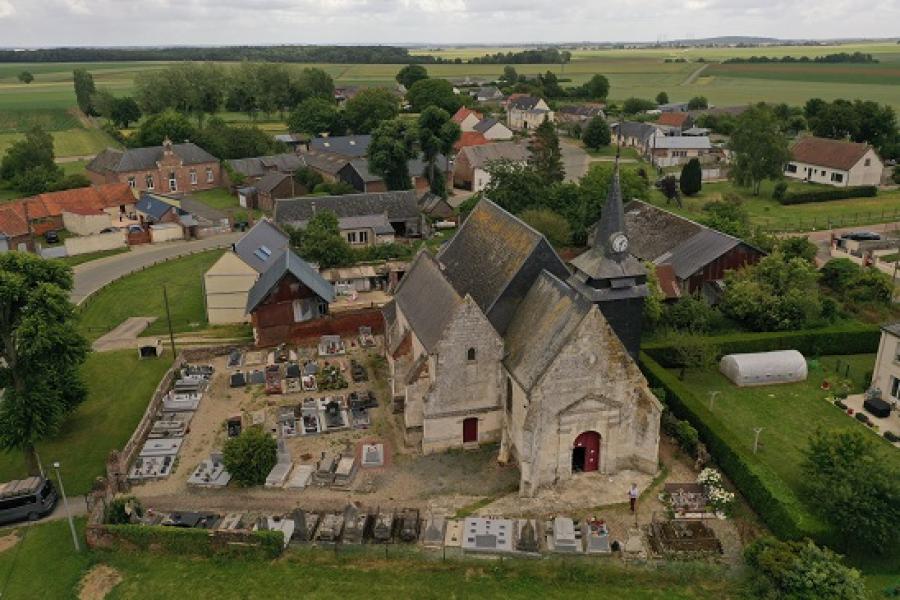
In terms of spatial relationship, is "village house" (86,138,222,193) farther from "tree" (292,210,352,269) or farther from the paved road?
"tree" (292,210,352,269)

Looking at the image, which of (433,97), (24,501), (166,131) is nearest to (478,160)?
(166,131)

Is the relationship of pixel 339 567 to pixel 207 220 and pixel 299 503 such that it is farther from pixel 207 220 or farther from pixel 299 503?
pixel 207 220

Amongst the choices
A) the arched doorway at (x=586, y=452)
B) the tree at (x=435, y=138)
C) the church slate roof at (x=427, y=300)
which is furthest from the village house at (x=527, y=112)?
the arched doorway at (x=586, y=452)

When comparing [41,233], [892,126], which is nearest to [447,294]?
[41,233]

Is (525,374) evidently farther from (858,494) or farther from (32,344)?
(32,344)

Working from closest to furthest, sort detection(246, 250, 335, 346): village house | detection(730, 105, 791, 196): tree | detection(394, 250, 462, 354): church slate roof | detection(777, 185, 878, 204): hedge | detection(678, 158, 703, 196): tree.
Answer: detection(394, 250, 462, 354): church slate roof
detection(246, 250, 335, 346): village house
detection(777, 185, 878, 204): hedge
detection(730, 105, 791, 196): tree
detection(678, 158, 703, 196): tree

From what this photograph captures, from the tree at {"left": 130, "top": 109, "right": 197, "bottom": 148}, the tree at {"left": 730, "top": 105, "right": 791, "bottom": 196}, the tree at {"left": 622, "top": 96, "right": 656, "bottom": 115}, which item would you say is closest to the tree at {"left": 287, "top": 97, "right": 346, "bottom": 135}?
the tree at {"left": 130, "top": 109, "right": 197, "bottom": 148}
